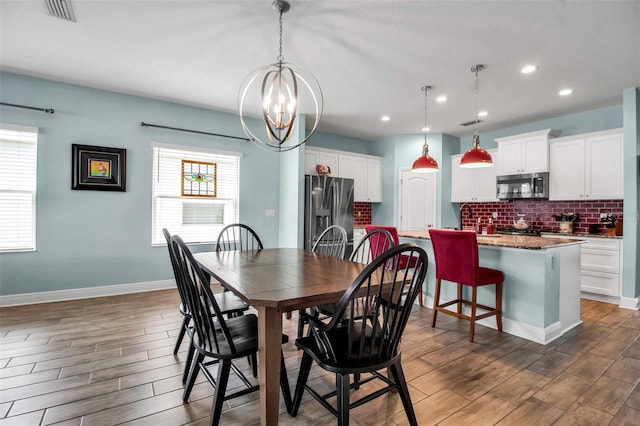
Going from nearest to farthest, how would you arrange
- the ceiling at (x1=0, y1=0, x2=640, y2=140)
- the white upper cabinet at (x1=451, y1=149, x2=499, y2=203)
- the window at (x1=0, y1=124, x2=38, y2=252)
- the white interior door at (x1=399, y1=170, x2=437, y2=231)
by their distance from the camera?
1. the ceiling at (x1=0, y1=0, x2=640, y2=140)
2. the window at (x1=0, y1=124, x2=38, y2=252)
3. the white upper cabinet at (x1=451, y1=149, x2=499, y2=203)
4. the white interior door at (x1=399, y1=170, x2=437, y2=231)

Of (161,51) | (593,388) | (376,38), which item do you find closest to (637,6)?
(376,38)

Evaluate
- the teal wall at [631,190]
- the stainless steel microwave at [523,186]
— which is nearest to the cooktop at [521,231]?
the stainless steel microwave at [523,186]

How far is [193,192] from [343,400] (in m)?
3.84

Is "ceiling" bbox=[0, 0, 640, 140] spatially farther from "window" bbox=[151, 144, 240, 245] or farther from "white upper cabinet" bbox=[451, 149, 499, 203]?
"white upper cabinet" bbox=[451, 149, 499, 203]

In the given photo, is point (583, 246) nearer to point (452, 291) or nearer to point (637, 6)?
point (452, 291)

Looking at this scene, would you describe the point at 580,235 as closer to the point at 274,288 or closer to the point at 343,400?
the point at 343,400

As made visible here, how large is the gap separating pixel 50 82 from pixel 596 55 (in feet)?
18.7

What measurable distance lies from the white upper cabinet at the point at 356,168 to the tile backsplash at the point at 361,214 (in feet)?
0.95

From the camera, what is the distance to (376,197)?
6.18m

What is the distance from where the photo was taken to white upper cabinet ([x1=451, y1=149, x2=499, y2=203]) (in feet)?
17.6

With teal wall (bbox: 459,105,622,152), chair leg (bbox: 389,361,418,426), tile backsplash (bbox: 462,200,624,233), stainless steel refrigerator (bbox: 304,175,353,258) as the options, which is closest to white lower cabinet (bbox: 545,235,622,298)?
tile backsplash (bbox: 462,200,624,233)

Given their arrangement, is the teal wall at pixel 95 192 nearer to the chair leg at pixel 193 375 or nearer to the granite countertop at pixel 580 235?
the chair leg at pixel 193 375

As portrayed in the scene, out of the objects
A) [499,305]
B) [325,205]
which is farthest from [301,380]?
[325,205]

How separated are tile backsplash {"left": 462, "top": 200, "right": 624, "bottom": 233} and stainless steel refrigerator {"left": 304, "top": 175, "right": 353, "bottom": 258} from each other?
2.53m
